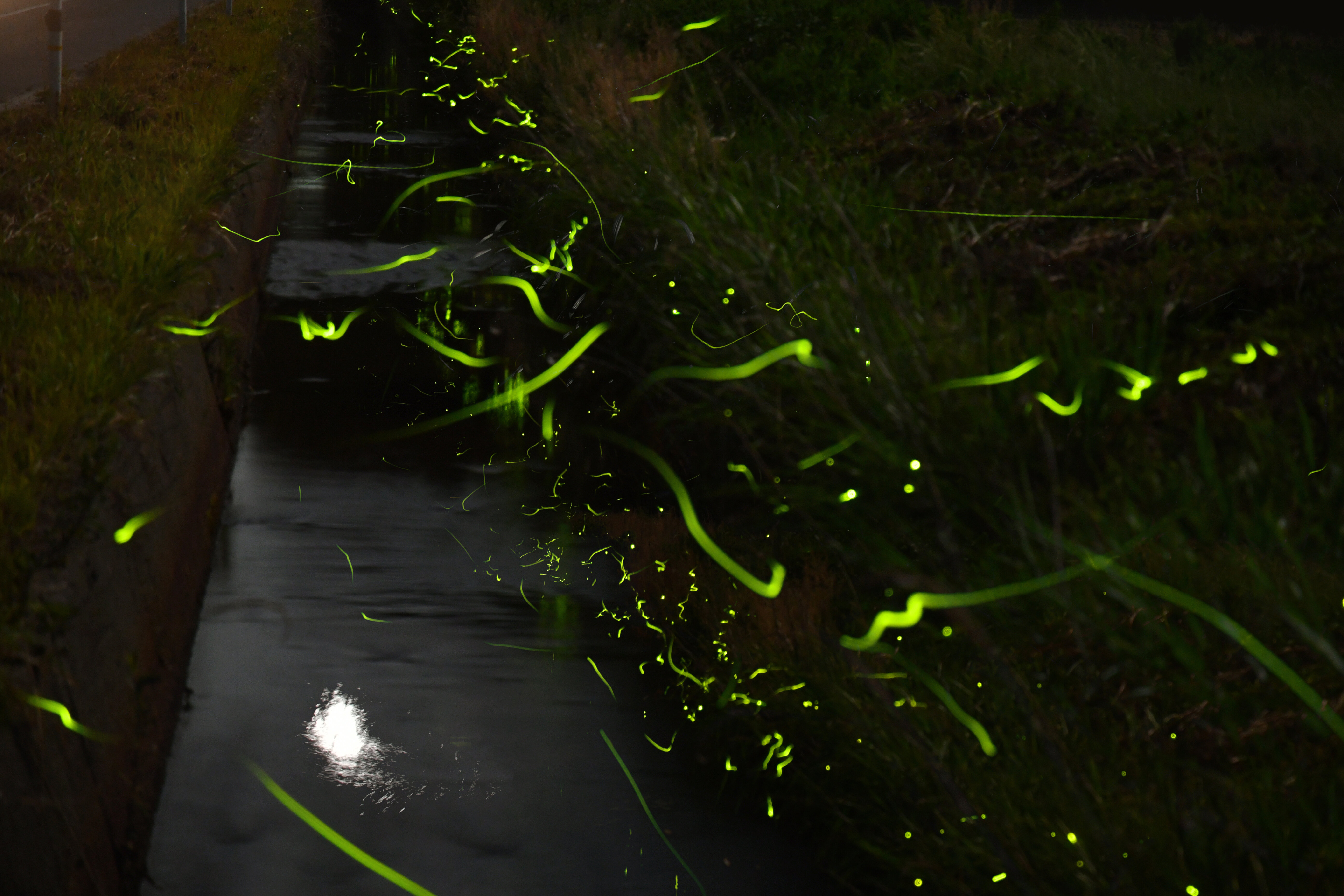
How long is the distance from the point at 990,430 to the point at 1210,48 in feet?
23.5

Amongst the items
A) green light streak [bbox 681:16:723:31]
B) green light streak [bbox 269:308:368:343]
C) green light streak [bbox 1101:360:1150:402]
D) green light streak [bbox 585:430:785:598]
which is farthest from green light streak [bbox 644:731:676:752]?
green light streak [bbox 681:16:723:31]

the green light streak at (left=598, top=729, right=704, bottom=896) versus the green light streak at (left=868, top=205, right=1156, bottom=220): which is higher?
the green light streak at (left=868, top=205, right=1156, bottom=220)

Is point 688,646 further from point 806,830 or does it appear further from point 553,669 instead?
point 806,830

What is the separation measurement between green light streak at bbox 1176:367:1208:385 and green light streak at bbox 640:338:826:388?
120 cm

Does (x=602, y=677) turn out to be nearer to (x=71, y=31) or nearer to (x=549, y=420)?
(x=549, y=420)

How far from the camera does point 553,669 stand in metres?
4.46

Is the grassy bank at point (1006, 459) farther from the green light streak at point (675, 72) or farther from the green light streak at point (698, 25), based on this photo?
the green light streak at point (698, 25)

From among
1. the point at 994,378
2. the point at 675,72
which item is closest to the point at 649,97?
the point at 675,72

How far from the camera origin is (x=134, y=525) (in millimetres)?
3783

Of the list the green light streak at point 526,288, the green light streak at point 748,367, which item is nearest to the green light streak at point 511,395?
the green light streak at point 526,288

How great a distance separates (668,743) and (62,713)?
5.69 feet

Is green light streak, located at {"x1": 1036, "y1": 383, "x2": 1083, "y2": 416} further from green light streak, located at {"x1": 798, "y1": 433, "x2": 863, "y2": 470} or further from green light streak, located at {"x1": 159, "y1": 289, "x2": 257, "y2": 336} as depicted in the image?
green light streak, located at {"x1": 159, "y1": 289, "x2": 257, "y2": 336}

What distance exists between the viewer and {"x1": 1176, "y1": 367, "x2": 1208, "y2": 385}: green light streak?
4621mm

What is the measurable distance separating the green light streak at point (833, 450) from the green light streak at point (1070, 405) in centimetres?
65
